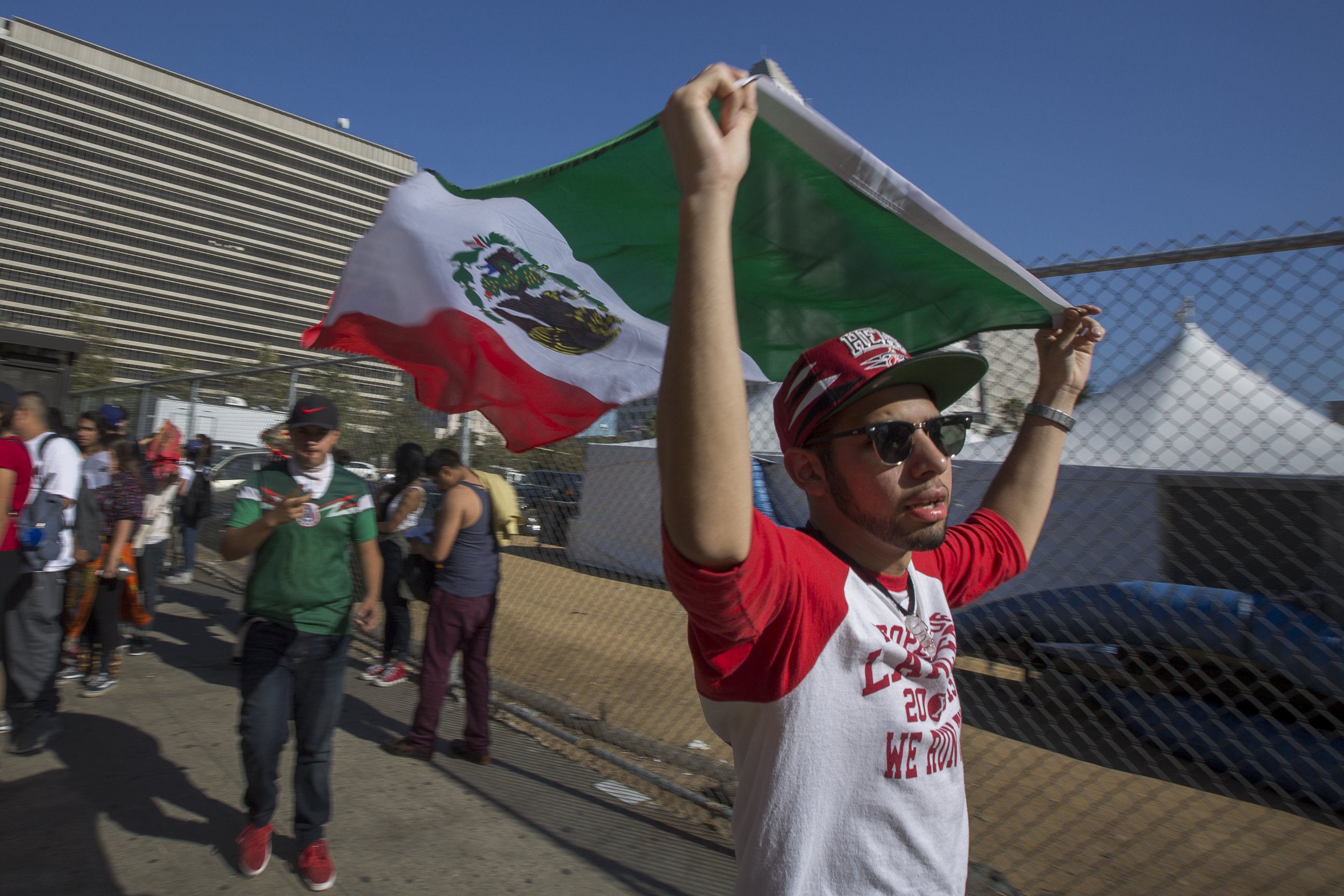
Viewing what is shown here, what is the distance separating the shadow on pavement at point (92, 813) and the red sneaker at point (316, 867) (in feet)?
1.42

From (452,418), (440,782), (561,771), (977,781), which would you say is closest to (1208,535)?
(977,781)

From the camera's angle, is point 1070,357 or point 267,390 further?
point 267,390

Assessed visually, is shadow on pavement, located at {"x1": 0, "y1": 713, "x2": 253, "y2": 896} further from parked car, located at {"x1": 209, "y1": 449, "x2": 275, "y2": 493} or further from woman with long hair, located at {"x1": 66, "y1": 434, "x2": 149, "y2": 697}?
parked car, located at {"x1": 209, "y1": 449, "x2": 275, "y2": 493}

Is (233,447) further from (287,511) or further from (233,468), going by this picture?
(287,511)

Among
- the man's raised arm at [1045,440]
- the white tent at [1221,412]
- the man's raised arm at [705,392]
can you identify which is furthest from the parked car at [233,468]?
the man's raised arm at [705,392]

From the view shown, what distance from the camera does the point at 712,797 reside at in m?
4.32

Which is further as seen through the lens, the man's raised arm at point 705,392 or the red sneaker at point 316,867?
the red sneaker at point 316,867

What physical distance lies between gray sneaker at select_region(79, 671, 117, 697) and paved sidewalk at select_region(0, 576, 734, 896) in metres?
0.09

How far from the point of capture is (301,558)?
3.56 metres

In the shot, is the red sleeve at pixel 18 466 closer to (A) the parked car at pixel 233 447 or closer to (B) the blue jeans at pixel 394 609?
(B) the blue jeans at pixel 394 609

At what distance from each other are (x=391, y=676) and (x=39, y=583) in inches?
94.9

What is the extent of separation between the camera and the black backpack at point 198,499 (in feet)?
29.7

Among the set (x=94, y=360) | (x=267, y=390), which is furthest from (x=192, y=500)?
(x=94, y=360)

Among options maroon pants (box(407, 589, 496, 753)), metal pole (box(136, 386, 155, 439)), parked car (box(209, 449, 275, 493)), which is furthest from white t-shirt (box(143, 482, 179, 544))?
parked car (box(209, 449, 275, 493))
